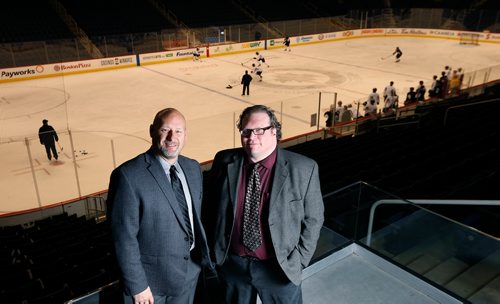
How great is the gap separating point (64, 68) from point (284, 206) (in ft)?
77.9

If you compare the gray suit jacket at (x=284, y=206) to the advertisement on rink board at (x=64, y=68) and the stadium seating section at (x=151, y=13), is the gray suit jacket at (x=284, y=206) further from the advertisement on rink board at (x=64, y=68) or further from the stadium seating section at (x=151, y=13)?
the stadium seating section at (x=151, y=13)

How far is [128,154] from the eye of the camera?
32.9ft

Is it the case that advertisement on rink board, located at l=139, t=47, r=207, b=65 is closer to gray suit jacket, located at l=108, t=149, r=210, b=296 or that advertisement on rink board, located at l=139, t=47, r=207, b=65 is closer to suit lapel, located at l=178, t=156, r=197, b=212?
suit lapel, located at l=178, t=156, r=197, b=212

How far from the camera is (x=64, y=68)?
23641 millimetres

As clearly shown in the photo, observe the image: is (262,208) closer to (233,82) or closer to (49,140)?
(49,140)

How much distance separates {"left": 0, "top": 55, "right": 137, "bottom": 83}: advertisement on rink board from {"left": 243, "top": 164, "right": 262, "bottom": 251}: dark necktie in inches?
858

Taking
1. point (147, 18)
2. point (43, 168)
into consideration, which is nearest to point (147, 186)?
point (43, 168)

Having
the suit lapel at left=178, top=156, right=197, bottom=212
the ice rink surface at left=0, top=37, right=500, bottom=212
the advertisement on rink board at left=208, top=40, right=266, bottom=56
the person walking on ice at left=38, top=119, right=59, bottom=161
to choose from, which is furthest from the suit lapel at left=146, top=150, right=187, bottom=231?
the advertisement on rink board at left=208, top=40, right=266, bottom=56

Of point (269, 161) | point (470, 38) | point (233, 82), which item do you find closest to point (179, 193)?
point (269, 161)

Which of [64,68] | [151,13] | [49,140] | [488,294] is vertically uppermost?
[151,13]

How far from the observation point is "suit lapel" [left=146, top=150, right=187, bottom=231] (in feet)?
8.45

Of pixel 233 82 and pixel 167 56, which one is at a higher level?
pixel 167 56

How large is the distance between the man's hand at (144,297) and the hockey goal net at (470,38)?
37.3m

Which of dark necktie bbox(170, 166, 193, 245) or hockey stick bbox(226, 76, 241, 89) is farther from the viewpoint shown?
hockey stick bbox(226, 76, 241, 89)
